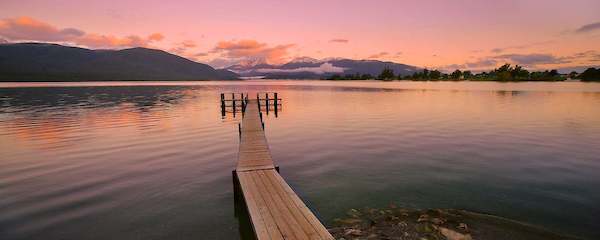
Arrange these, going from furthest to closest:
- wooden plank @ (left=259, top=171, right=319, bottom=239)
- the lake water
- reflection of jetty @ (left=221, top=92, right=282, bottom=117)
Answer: reflection of jetty @ (left=221, top=92, right=282, bottom=117) < the lake water < wooden plank @ (left=259, top=171, right=319, bottom=239)

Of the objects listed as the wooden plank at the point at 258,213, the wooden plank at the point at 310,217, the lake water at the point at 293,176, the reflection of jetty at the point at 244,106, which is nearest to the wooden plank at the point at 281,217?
the wooden plank at the point at 258,213

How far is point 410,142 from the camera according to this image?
21.0m

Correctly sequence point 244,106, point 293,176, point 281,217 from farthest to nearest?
1. point 244,106
2. point 293,176
3. point 281,217

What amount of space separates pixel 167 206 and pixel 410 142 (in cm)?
1606

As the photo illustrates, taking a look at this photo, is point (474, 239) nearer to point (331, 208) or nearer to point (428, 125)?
point (331, 208)

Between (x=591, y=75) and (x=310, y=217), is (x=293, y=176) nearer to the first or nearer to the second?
(x=310, y=217)

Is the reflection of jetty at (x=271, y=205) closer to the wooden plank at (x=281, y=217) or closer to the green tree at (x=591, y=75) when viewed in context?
the wooden plank at (x=281, y=217)

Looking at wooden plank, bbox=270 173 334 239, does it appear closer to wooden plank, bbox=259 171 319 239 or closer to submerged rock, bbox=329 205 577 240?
wooden plank, bbox=259 171 319 239

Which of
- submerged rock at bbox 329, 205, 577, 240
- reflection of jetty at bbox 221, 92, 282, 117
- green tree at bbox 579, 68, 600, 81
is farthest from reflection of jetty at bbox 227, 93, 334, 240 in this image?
green tree at bbox 579, 68, 600, 81

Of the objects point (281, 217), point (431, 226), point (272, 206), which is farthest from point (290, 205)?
point (431, 226)

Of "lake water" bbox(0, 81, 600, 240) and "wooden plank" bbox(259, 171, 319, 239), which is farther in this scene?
"lake water" bbox(0, 81, 600, 240)

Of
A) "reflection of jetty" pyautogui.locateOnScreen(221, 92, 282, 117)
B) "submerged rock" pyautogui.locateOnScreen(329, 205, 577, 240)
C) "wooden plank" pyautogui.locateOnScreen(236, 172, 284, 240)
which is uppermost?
"reflection of jetty" pyautogui.locateOnScreen(221, 92, 282, 117)

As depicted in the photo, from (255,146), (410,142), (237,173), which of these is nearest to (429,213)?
(237,173)

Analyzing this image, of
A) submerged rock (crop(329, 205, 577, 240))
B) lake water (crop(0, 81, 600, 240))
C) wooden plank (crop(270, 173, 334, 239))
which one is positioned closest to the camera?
wooden plank (crop(270, 173, 334, 239))
